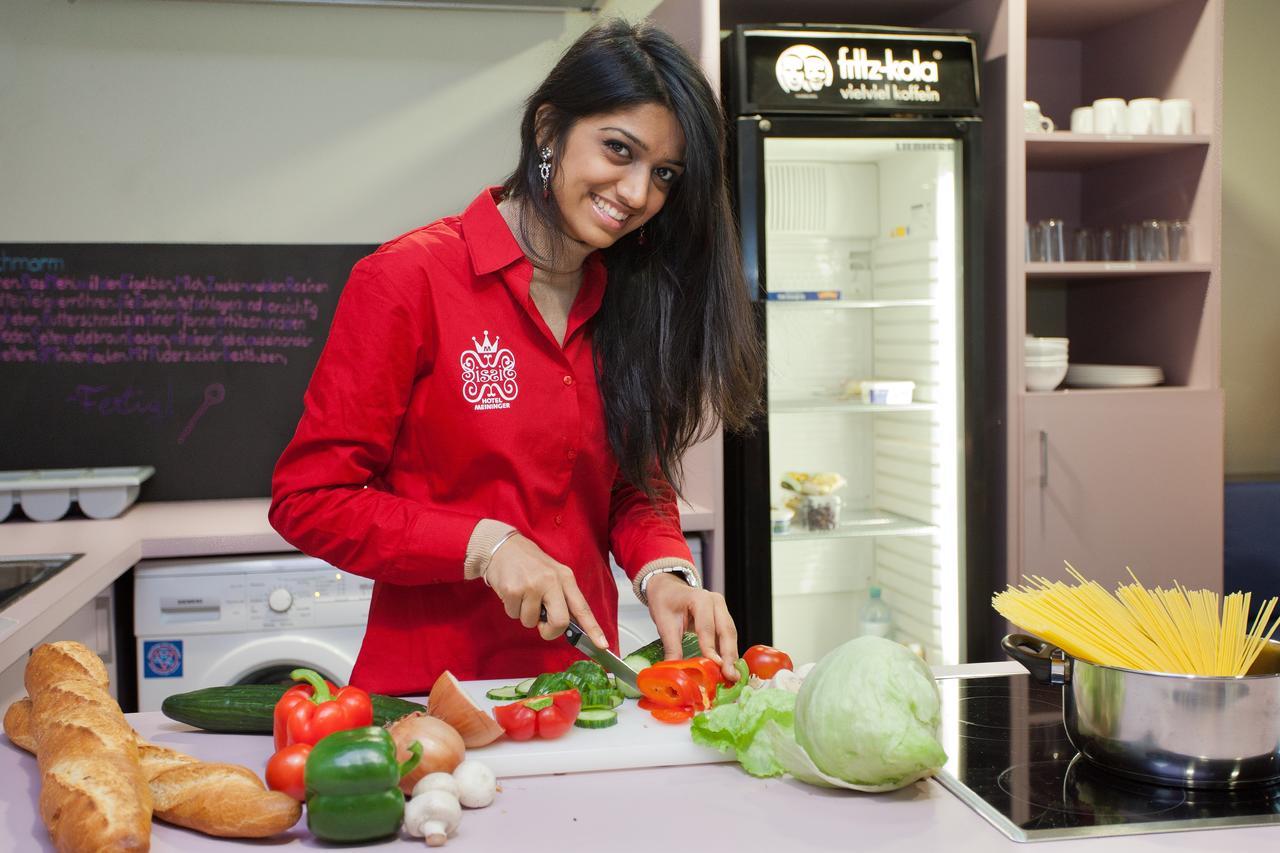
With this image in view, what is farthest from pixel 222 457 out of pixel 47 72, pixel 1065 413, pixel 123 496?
pixel 1065 413

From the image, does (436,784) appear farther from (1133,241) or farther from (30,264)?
(1133,241)

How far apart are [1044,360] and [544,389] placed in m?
2.08

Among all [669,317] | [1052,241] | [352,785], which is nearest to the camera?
[352,785]

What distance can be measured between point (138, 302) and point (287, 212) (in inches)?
19.6

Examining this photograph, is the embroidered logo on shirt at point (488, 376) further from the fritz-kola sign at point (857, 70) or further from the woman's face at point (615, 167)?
the fritz-kola sign at point (857, 70)

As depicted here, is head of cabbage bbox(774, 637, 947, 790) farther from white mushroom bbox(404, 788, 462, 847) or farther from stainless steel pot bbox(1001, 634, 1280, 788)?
white mushroom bbox(404, 788, 462, 847)

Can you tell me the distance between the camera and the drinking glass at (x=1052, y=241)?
3.39m

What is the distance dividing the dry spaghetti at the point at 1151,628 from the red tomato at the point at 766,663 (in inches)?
13.2

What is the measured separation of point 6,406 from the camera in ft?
11.2

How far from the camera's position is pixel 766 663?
5.27 feet

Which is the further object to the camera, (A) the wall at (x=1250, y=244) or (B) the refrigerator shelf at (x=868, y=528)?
(A) the wall at (x=1250, y=244)

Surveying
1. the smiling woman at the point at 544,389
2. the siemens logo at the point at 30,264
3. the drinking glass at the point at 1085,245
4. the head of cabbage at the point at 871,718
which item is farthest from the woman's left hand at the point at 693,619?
the siemens logo at the point at 30,264

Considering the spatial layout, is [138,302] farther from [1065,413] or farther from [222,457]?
[1065,413]

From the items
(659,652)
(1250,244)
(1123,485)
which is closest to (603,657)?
(659,652)
